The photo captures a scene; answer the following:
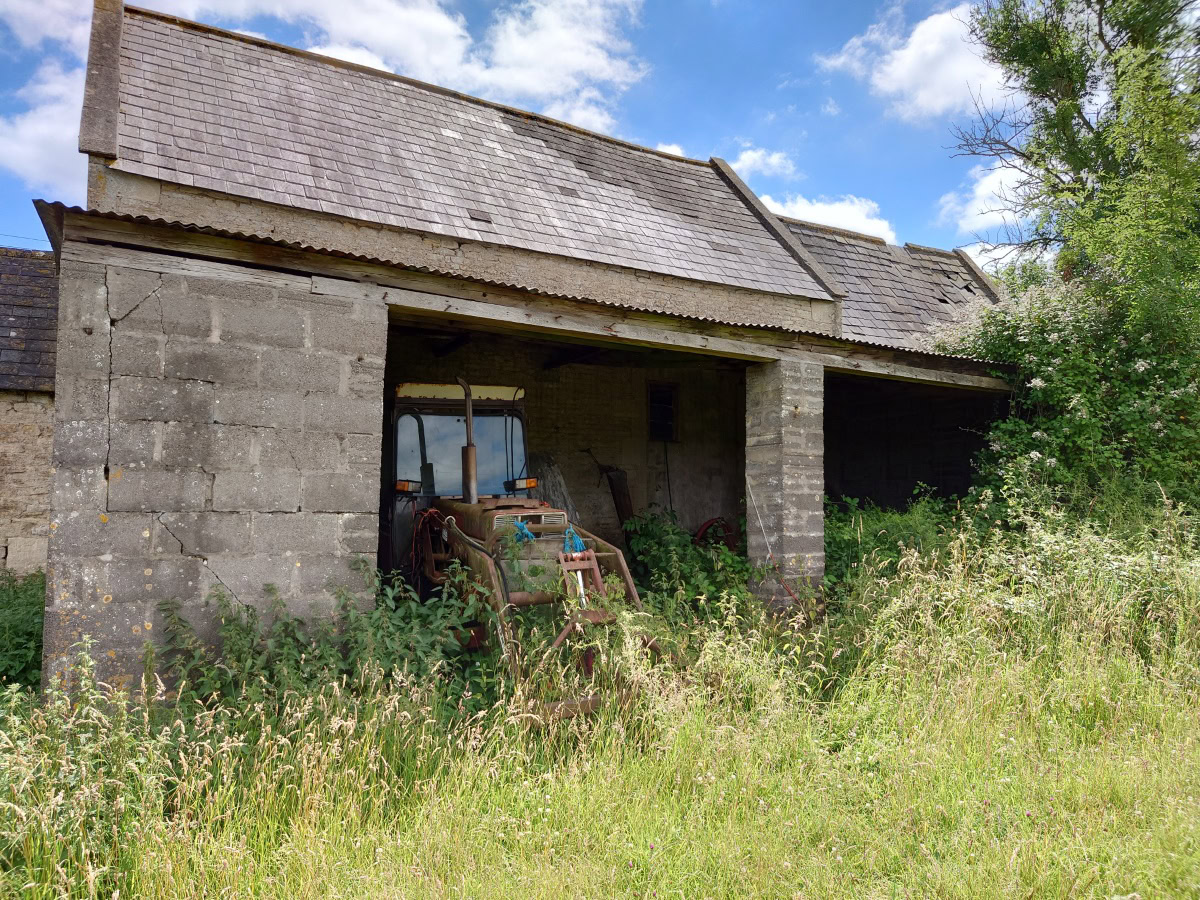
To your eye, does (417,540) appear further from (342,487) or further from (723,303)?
(723,303)

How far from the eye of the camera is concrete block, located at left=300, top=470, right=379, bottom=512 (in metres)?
5.05

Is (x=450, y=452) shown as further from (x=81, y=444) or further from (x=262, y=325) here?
(x=81, y=444)

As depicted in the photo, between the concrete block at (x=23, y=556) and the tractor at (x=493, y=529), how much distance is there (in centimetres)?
581

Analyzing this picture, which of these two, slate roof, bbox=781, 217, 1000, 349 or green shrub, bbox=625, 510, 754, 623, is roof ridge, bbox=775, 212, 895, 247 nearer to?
slate roof, bbox=781, 217, 1000, 349

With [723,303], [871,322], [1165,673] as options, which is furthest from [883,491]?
[1165,673]

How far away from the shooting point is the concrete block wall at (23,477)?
9406mm

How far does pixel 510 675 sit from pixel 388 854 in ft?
5.19

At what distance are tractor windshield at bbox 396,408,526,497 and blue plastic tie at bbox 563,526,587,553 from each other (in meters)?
1.91

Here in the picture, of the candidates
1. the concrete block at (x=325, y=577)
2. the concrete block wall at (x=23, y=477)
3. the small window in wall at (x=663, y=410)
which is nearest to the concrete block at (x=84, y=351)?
the concrete block at (x=325, y=577)

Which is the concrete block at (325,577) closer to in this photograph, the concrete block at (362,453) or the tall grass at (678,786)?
the concrete block at (362,453)

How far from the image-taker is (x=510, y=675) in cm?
458

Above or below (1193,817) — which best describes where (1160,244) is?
above

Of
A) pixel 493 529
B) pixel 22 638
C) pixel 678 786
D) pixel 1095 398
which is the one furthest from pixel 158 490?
pixel 1095 398

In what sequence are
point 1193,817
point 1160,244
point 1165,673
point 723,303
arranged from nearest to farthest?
1. point 1193,817
2. point 1165,673
3. point 1160,244
4. point 723,303
